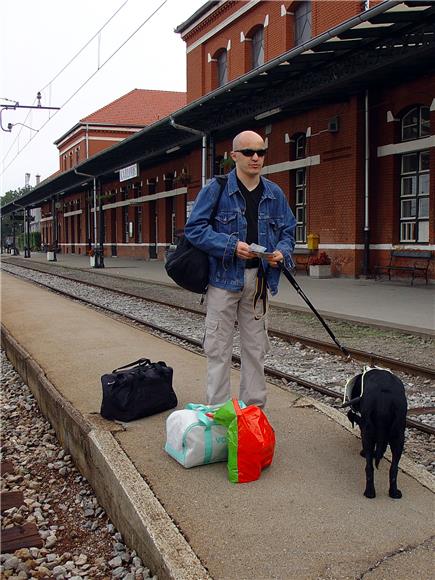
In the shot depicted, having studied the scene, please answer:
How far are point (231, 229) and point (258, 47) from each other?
2399cm

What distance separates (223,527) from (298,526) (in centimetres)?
36

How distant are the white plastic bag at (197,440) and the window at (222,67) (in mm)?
27033

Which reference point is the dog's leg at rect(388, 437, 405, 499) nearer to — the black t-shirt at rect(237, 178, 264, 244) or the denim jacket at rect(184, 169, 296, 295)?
the denim jacket at rect(184, 169, 296, 295)

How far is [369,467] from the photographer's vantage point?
10.7ft

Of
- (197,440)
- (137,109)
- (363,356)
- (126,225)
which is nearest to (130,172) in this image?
(126,225)

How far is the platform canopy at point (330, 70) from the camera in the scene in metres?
12.0

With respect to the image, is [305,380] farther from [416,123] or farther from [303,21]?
[303,21]

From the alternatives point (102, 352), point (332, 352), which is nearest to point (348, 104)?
point (332, 352)

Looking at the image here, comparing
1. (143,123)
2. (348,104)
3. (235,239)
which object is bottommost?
(235,239)

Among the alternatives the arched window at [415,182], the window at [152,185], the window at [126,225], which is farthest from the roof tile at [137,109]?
the arched window at [415,182]

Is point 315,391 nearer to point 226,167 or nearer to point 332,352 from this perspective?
point 332,352

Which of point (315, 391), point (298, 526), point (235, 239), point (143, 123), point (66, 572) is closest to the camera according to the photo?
point (298, 526)

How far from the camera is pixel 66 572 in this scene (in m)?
3.19

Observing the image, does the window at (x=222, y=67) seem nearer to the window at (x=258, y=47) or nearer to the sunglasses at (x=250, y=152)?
the window at (x=258, y=47)
